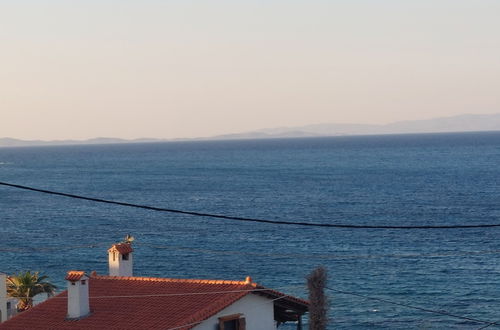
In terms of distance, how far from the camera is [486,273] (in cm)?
7662

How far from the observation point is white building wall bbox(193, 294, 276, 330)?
1029 inches

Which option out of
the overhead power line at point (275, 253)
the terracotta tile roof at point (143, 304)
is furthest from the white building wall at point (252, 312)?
the overhead power line at point (275, 253)

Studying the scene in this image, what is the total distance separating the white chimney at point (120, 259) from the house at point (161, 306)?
298 centimetres

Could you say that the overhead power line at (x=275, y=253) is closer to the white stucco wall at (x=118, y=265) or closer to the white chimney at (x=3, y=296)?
the white chimney at (x=3, y=296)

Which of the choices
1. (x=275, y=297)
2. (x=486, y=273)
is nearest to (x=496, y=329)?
(x=486, y=273)

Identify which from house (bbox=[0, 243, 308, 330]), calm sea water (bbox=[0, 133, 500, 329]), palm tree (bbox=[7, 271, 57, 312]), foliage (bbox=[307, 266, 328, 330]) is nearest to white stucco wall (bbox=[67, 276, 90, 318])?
house (bbox=[0, 243, 308, 330])

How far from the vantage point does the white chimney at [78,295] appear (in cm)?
2812

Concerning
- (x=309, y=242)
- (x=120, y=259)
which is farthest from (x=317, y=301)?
(x=309, y=242)

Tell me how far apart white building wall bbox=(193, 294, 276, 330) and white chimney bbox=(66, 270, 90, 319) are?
4563 millimetres

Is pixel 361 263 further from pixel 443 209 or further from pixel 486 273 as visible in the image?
pixel 443 209

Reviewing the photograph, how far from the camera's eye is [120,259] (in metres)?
34.0

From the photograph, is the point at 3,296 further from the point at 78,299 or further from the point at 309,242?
the point at 309,242

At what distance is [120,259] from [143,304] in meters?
6.25

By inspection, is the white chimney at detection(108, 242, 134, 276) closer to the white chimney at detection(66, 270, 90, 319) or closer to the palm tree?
the white chimney at detection(66, 270, 90, 319)
